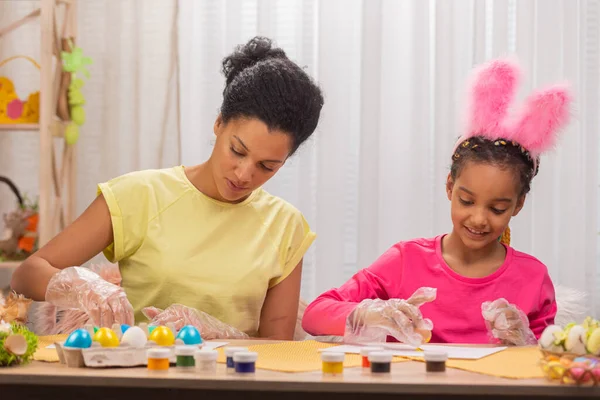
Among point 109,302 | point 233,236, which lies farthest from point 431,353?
point 233,236

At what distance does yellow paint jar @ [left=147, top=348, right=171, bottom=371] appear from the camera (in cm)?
104

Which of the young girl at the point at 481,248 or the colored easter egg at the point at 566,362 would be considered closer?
the colored easter egg at the point at 566,362

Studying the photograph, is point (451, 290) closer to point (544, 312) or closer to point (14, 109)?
point (544, 312)

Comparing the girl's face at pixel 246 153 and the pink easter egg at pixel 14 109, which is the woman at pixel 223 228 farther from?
the pink easter egg at pixel 14 109

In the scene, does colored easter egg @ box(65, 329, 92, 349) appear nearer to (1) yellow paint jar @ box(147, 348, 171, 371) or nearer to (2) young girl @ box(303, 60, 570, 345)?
(1) yellow paint jar @ box(147, 348, 171, 371)

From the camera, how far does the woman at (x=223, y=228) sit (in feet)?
5.42

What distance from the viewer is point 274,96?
1.68 metres

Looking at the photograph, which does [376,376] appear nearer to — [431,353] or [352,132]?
[431,353]

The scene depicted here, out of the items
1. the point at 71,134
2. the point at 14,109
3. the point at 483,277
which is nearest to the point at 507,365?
the point at 483,277

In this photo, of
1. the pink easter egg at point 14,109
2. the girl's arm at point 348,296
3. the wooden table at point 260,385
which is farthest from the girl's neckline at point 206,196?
the pink easter egg at point 14,109

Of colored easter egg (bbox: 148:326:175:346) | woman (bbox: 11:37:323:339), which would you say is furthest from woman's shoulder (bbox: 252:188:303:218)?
colored easter egg (bbox: 148:326:175:346)

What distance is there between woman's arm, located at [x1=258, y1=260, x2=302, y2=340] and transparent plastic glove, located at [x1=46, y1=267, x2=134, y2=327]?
47cm

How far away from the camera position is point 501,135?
1.77 m

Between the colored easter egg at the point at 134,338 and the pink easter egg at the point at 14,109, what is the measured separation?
5.82 ft
